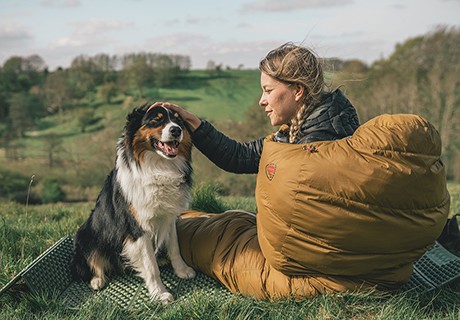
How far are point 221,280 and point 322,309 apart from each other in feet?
2.73

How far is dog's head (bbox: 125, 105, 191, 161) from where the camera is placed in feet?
11.9

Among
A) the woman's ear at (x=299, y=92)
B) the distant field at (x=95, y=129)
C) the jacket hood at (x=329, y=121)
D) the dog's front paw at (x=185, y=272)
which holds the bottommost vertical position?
the distant field at (x=95, y=129)

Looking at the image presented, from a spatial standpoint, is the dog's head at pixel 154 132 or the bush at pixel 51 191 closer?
the dog's head at pixel 154 132

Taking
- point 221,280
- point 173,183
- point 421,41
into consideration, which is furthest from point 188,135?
point 421,41

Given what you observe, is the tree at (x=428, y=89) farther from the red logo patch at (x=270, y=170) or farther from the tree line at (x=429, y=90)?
the red logo patch at (x=270, y=170)

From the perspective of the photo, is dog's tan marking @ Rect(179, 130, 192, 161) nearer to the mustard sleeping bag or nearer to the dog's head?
the dog's head

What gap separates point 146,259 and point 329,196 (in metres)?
1.51

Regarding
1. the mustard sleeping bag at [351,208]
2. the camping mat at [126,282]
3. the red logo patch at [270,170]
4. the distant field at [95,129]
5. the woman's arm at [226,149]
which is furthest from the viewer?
the distant field at [95,129]

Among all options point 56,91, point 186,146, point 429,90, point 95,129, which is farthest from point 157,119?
point 56,91

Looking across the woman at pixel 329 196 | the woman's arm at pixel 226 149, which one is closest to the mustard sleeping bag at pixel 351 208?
the woman at pixel 329 196

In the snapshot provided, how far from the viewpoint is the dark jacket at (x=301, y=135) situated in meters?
3.33

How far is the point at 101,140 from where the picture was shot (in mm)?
22750

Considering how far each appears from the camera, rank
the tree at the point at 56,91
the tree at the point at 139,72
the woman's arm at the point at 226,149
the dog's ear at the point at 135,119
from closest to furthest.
A: the dog's ear at the point at 135,119, the woman's arm at the point at 226,149, the tree at the point at 139,72, the tree at the point at 56,91

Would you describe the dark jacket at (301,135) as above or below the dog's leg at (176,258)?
above
